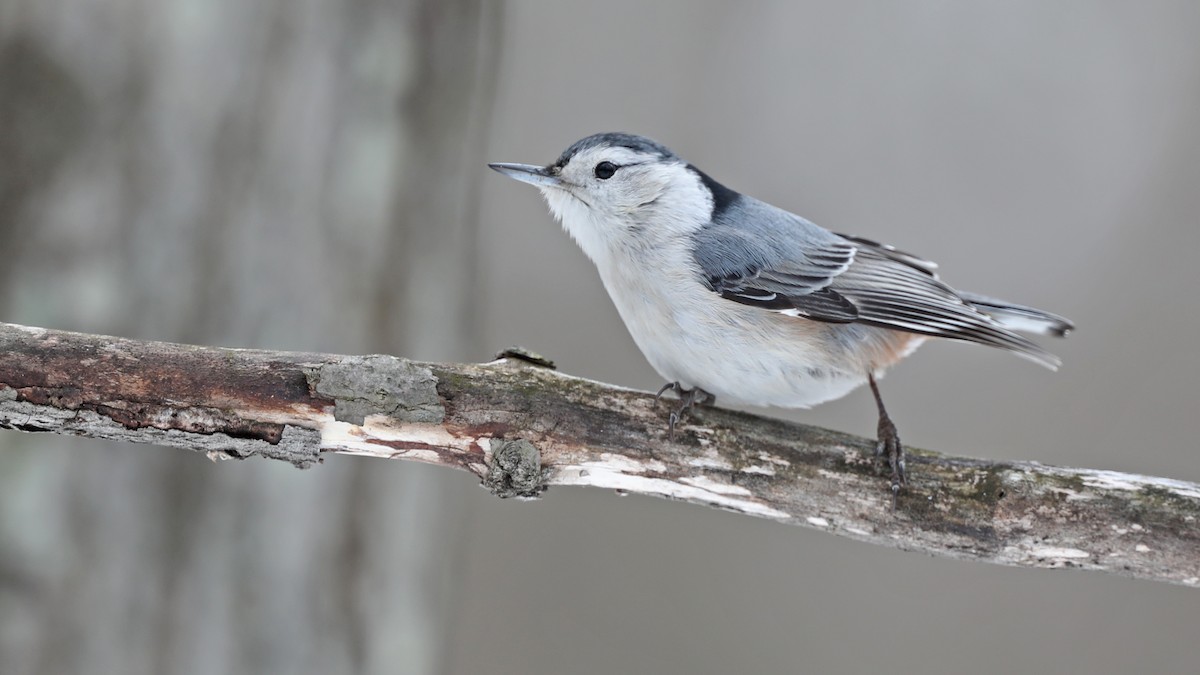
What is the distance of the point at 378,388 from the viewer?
55.3 inches

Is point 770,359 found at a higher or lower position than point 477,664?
higher

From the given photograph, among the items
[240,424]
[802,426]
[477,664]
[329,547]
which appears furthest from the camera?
[477,664]

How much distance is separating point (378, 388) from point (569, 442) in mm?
336

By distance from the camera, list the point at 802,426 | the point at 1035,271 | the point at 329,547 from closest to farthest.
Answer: the point at 802,426, the point at 329,547, the point at 1035,271

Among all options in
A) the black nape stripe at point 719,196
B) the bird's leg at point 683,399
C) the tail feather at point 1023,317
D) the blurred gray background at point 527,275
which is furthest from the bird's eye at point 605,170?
the tail feather at point 1023,317

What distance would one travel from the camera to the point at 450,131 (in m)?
2.00

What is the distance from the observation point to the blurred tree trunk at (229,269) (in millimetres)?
1646

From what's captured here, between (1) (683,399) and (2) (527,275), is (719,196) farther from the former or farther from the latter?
(2) (527,275)

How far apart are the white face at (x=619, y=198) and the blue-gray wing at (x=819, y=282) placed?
0.09 metres

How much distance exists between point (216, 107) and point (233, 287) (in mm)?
364

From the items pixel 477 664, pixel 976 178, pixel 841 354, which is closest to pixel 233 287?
pixel 841 354

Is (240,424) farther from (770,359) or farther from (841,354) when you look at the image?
(841,354)

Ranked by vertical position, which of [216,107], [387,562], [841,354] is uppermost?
[216,107]

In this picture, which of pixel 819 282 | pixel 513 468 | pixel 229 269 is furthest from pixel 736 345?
pixel 229 269
